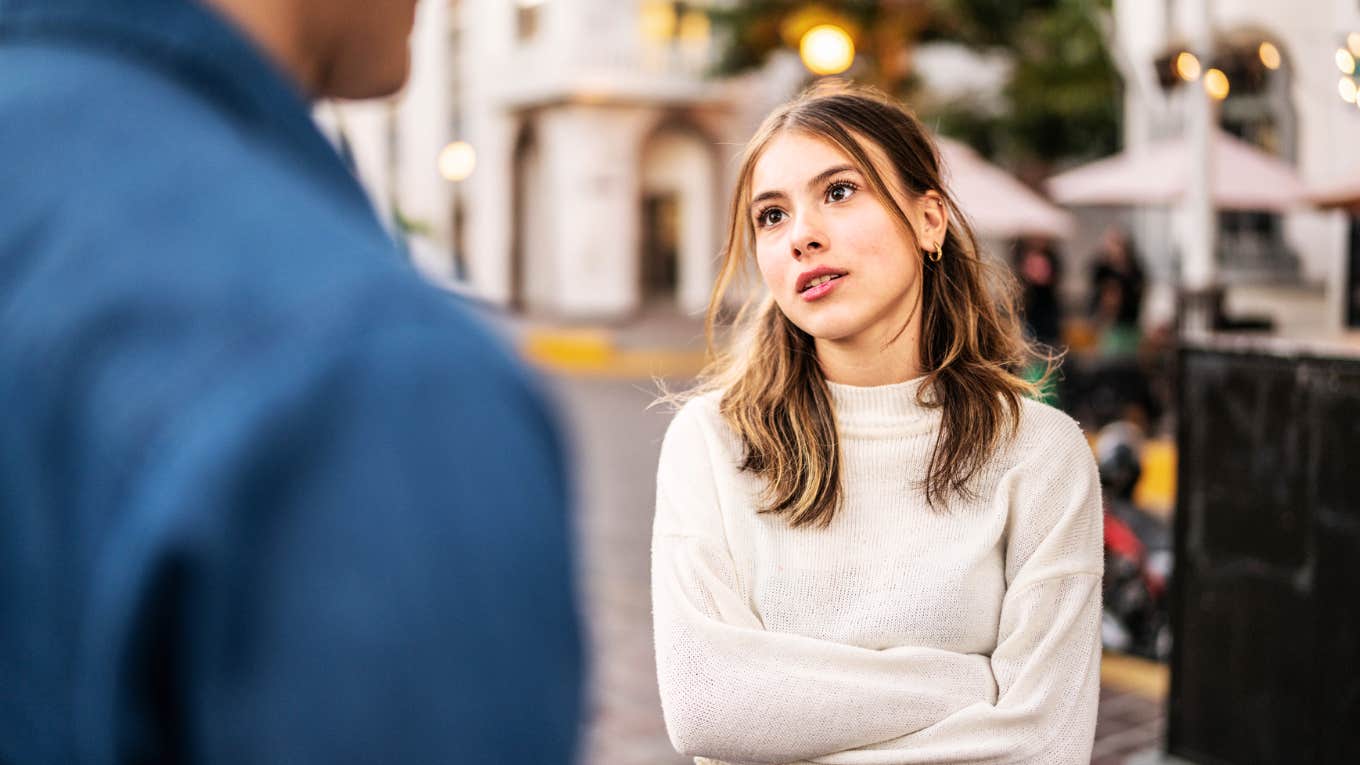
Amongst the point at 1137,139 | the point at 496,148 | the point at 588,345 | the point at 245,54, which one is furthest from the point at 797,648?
the point at 496,148

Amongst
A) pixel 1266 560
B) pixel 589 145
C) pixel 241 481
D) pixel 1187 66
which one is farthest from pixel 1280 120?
pixel 589 145

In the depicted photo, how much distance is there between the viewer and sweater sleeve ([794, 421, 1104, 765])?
70.6 inches

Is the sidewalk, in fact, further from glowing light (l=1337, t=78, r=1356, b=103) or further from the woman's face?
the woman's face

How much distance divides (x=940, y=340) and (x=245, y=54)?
5.08 feet

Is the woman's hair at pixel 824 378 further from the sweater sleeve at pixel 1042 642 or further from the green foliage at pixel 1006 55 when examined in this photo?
the green foliage at pixel 1006 55

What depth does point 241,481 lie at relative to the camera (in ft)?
1.86

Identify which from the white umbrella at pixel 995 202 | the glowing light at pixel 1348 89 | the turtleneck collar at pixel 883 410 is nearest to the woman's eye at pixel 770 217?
the turtleneck collar at pixel 883 410

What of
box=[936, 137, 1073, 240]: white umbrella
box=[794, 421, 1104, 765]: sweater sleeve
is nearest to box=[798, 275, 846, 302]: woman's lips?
box=[794, 421, 1104, 765]: sweater sleeve

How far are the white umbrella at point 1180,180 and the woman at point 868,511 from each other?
841 cm

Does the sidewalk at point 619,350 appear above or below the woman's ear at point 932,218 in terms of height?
below

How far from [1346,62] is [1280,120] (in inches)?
343

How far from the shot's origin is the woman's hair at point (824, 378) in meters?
1.96

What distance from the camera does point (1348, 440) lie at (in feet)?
12.7

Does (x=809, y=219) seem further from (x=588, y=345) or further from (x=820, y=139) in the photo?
(x=588, y=345)
